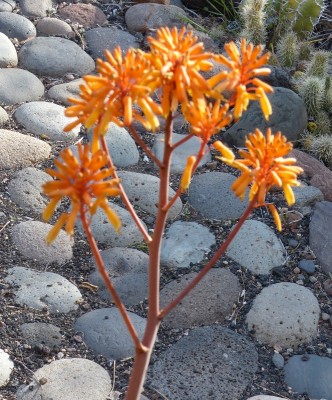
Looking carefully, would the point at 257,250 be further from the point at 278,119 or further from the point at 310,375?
the point at 278,119

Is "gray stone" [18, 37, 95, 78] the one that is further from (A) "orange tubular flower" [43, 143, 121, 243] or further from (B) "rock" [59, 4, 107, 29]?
(A) "orange tubular flower" [43, 143, 121, 243]

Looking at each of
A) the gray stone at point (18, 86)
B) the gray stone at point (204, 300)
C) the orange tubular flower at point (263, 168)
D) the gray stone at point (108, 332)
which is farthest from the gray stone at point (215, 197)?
the orange tubular flower at point (263, 168)

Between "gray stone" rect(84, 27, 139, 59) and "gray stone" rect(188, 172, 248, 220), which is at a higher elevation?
"gray stone" rect(84, 27, 139, 59)

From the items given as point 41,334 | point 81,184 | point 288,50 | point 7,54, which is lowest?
point 41,334

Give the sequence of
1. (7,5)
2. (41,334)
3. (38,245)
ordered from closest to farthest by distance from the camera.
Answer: (41,334) → (38,245) → (7,5)

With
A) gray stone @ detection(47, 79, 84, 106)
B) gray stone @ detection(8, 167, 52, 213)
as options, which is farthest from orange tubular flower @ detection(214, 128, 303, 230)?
gray stone @ detection(47, 79, 84, 106)

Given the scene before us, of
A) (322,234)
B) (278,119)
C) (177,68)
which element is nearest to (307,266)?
(322,234)

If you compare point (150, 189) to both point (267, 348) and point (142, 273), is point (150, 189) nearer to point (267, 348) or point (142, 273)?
point (142, 273)
